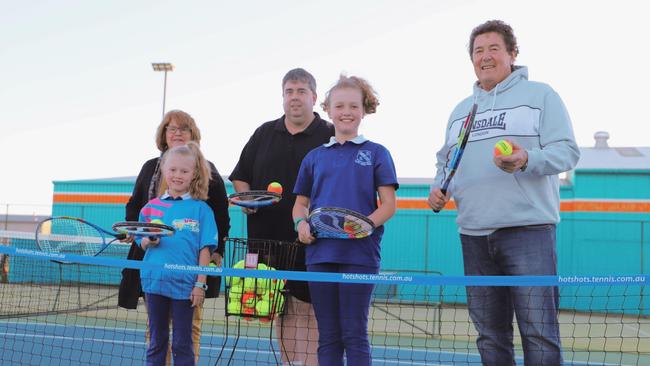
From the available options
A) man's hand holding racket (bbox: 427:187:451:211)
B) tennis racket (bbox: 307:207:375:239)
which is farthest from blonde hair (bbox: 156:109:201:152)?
man's hand holding racket (bbox: 427:187:451:211)

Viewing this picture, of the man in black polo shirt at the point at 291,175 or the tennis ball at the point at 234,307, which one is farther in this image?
the man in black polo shirt at the point at 291,175

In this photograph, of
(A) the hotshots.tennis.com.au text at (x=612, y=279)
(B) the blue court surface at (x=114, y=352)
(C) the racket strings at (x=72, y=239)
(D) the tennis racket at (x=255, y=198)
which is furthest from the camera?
(B) the blue court surface at (x=114, y=352)

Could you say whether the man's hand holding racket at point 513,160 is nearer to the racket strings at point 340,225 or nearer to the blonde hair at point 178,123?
the racket strings at point 340,225

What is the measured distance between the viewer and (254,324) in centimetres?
975

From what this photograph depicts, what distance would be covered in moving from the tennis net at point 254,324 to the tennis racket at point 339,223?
20cm

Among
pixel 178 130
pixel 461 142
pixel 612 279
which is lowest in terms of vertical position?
pixel 612 279

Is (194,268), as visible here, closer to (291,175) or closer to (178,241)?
(178,241)

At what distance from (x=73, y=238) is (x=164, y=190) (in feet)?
2.62

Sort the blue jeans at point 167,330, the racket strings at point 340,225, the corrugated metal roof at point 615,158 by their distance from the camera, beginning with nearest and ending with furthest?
the racket strings at point 340,225 < the blue jeans at point 167,330 < the corrugated metal roof at point 615,158

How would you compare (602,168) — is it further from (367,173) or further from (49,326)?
(367,173)

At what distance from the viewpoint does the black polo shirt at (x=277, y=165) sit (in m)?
4.14

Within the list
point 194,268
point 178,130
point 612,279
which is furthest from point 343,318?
point 178,130

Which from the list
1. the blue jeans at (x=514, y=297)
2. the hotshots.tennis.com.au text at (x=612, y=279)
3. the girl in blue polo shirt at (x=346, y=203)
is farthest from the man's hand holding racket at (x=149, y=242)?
the hotshots.tennis.com.au text at (x=612, y=279)

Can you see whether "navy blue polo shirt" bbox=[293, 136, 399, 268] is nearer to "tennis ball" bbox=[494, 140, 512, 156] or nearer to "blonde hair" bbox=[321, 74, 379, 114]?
"blonde hair" bbox=[321, 74, 379, 114]
